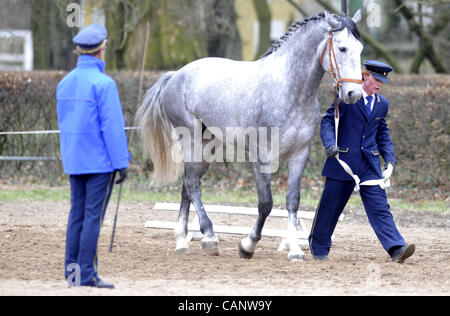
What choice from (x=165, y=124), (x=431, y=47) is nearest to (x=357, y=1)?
(x=431, y=47)

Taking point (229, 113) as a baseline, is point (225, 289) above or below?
below

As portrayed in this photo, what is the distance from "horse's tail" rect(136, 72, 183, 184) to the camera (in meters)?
8.39

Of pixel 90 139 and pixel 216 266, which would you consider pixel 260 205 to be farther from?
pixel 90 139

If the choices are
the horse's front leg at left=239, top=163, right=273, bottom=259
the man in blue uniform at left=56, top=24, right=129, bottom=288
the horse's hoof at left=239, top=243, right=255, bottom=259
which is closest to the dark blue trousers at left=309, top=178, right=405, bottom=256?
the horse's front leg at left=239, top=163, right=273, bottom=259

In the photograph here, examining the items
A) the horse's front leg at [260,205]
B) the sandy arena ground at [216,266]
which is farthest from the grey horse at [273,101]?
the sandy arena ground at [216,266]

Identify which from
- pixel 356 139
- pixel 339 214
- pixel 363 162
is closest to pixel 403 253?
pixel 339 214

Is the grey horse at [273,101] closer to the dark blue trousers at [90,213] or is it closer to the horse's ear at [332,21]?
the horse's ear at [332,21]

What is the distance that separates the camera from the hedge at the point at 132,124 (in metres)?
11.8

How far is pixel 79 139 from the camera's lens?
547 cm

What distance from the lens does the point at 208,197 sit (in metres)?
11.8

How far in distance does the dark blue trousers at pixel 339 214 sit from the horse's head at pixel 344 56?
931mm

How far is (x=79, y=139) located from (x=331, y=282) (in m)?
2.23
